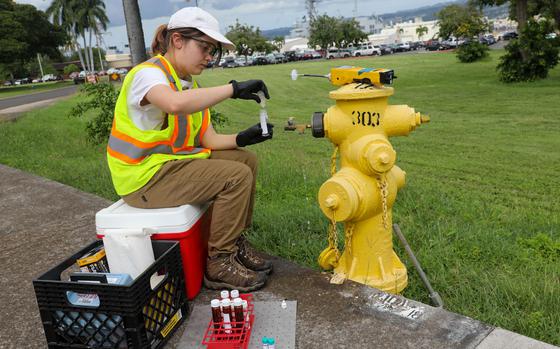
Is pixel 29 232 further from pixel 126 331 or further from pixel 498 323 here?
pixel 498 323

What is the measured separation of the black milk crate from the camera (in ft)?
6.34

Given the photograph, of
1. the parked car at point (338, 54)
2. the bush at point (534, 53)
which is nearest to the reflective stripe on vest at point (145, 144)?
the bush at point (534, 53)

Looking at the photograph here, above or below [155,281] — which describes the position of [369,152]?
above

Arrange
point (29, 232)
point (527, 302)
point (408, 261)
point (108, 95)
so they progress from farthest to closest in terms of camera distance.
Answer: point (108, 95) < point (29, 232) < point (408, 261) < point (527, 302)

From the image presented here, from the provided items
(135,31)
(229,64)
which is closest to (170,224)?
(135,31)

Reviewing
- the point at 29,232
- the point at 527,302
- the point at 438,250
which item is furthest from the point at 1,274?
the point at 527,302

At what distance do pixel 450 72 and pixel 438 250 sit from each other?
19.8 m

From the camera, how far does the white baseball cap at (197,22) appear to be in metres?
2.44

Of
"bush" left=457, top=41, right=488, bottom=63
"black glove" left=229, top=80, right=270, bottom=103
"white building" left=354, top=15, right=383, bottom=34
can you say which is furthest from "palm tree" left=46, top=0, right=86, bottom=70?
"white building" left=354, top=15, right=383, bottom=34

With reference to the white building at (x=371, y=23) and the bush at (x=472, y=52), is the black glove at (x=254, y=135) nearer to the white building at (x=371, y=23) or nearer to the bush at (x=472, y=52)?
the bush at (x=472, y=52)

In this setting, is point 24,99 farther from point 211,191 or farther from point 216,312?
point 216,312

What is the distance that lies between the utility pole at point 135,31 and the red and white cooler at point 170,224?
220 cm

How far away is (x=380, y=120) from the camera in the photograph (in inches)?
96.8

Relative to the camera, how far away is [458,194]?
477 centimetres
